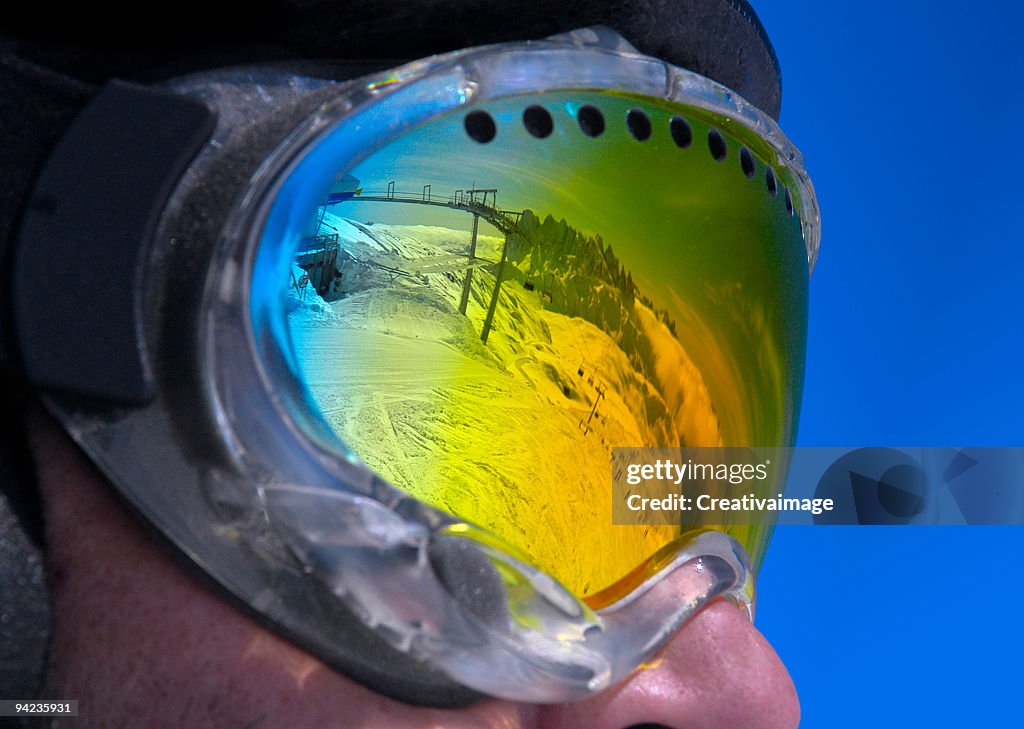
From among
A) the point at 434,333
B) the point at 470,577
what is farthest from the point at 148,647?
the point at 434,333

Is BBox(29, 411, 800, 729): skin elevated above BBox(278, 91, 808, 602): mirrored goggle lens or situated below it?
below

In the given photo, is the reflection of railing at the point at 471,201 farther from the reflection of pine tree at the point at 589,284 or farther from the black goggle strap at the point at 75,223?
the black goggle strap at the point at 75,223

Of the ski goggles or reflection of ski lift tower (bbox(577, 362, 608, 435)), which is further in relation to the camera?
reflection of ski lift tower (bbox(577, 362, 608, 435))

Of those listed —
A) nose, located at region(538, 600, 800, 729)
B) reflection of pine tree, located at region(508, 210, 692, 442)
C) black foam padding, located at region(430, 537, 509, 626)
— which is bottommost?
nose, located at region(538, 600, 800, 729)

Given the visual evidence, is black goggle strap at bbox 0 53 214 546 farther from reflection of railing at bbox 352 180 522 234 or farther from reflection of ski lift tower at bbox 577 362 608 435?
reflection of ski lift tower at bbox 577 362 608 435

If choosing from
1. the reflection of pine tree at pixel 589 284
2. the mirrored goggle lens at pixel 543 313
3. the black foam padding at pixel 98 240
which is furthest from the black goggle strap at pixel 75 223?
the reflection of pine tree at pixel 589 284

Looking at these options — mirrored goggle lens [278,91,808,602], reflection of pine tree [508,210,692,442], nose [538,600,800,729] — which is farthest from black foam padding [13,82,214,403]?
nose [538,600,800,729]

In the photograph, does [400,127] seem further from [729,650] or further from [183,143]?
[729,650]

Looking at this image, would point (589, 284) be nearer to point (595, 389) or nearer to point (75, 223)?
point (595, 389)
